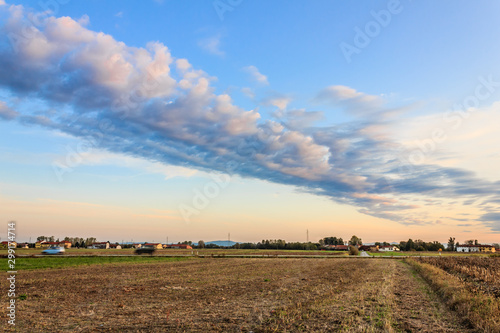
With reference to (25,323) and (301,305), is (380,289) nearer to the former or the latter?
(301,305)

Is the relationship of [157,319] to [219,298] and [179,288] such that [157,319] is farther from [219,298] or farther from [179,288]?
[179,288]

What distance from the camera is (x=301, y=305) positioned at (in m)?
17.5

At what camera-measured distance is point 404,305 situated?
1850 centimetres

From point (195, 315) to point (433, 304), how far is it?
544 inches

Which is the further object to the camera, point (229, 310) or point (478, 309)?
point (229, 310)

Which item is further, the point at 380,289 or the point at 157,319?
the point at 380,289

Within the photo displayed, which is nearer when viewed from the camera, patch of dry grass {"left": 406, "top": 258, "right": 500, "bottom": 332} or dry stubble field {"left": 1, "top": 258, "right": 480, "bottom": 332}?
patch of dry grass {"left": 406, "top": 258, "right": 500, "bottom": 332}

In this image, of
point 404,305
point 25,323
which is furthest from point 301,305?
point 25,323

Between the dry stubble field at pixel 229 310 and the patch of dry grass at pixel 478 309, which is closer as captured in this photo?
the patch of dry grass at pixel 478 309

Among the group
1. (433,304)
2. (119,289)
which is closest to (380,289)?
(433,304)

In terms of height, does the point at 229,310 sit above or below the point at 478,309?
below

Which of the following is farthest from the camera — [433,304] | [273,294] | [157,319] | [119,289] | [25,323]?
[119,289]

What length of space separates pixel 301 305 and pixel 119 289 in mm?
13911

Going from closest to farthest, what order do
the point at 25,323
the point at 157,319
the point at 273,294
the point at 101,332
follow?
the point at 101,332
the point at 25,323
the point at 157,319
the point at 273,294
